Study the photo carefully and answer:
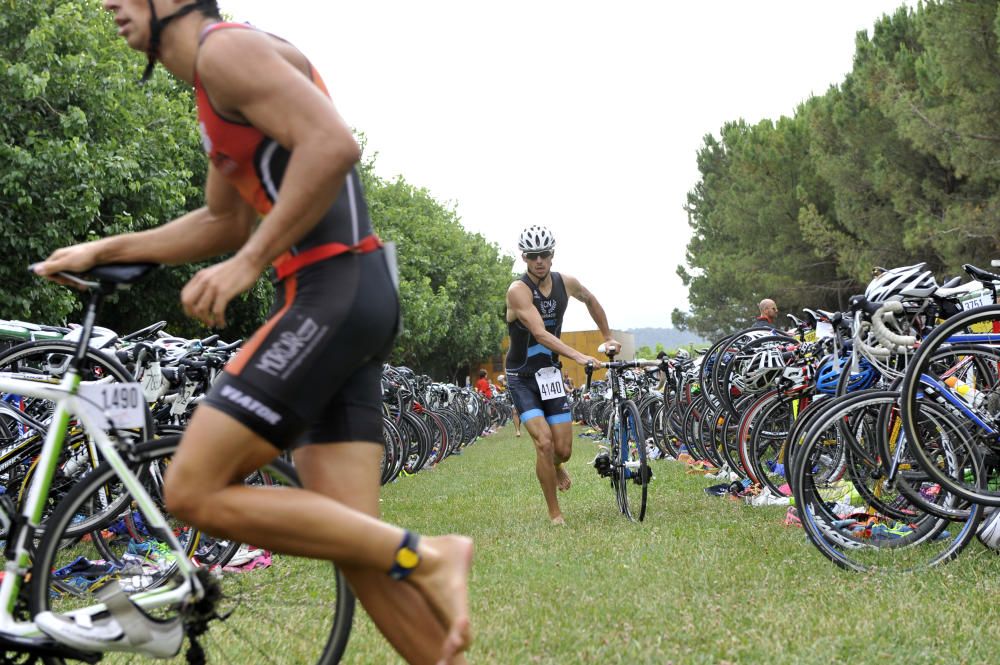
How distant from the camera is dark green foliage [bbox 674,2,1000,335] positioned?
67.6 feet

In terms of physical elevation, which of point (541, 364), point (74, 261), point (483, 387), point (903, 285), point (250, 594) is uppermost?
point (74, 261)

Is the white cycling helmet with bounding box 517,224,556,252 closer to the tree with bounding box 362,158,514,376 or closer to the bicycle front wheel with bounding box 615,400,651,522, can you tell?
the bicycle front wheel with bounding box 615,400,651,522

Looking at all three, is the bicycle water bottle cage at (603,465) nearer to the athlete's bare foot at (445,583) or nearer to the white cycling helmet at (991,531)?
the white cycling helmet at (991,531)

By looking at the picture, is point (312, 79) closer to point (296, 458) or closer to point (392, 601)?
point (296, 458)

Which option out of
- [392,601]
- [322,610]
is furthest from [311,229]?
[322,610]

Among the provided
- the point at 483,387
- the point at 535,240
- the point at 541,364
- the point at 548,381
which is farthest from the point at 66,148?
the point at 483,387

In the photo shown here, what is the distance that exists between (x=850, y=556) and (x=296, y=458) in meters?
3.29

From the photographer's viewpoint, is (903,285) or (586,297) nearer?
(903,285)

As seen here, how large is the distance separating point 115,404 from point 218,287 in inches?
30.3

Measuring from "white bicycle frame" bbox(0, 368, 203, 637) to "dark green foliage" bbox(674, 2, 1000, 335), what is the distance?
2021 cm

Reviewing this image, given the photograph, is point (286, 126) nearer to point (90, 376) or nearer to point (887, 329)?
point (90, 376)

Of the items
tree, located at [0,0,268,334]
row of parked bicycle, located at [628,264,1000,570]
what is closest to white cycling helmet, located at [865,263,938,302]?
row of parked bicycle, located at [628,264,1000,570]

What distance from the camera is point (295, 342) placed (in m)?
2.51

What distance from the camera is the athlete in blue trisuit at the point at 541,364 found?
793 centimetres
